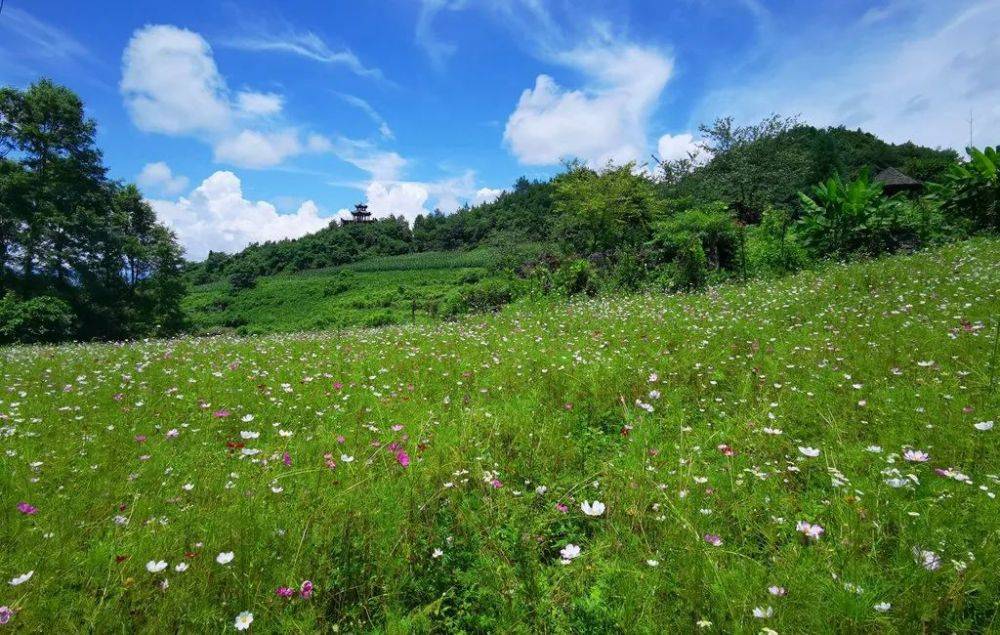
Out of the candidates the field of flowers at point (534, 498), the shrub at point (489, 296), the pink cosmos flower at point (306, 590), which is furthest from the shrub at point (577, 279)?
the pink cosmos flower at point (306, 590)

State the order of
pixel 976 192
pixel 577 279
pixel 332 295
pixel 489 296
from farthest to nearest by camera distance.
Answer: pixel 332 295 < pixel 489 296 < pixel 577 279 < pixel 976 192

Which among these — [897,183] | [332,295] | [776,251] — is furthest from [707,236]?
[332,295]

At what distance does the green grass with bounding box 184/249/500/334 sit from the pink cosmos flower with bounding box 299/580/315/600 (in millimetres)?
38874

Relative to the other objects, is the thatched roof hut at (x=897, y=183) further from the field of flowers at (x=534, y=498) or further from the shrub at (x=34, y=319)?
the shrub at (x=34, y=319)

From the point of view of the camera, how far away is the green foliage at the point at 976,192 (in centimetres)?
1518

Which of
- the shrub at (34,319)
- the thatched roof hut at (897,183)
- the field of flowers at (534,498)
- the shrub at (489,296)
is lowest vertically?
the field of flowers at (534,498)

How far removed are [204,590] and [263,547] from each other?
1.10 feet

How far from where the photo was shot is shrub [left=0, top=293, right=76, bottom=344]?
74.9 ft

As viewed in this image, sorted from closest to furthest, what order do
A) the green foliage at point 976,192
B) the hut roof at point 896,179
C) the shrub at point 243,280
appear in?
the green foliage at point 976,192 → the hut roof at point 896,179 → the shrub at point 243,280

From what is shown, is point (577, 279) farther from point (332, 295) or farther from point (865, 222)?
point (332, 295)

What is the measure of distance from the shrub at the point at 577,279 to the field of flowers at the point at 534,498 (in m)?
12.4

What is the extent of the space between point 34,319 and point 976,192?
41.4 m

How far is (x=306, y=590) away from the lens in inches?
80.3

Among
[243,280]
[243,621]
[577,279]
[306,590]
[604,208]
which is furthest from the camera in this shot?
[243,280]
